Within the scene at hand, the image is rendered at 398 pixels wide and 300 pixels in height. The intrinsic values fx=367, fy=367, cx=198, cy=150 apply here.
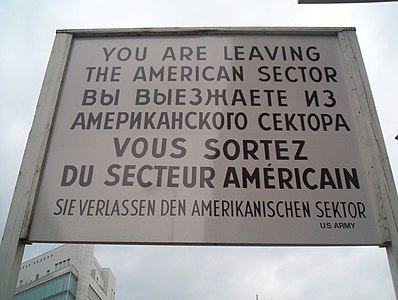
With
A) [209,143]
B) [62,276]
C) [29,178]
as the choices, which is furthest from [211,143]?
[62,276]

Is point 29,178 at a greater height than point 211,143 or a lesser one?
lesser

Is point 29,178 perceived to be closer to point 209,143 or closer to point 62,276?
point 209,143

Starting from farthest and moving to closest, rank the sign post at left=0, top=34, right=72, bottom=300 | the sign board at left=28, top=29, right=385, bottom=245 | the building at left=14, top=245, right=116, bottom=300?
the building at left=14, top=245, right=116, bottom=300
the sign board at left=28, top=29, right=385, bottom=245
the sign post at left=0, top=34, right=72, bottom=300

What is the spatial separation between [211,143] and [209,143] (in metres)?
0.02

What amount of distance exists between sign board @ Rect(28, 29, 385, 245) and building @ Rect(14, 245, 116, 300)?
51090 millimetres

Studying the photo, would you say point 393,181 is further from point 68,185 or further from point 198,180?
point 68,185

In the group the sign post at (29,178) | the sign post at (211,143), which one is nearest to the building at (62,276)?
the sign post at (29,178)

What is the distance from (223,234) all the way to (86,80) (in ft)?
6.07

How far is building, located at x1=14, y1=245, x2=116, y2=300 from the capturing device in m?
52.6

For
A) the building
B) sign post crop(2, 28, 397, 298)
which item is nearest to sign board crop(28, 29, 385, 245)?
sign post crop(2, 28, 397, 298)

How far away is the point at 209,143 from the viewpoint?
9.57 feet

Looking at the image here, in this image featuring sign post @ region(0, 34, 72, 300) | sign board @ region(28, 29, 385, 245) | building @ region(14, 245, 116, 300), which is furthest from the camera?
building @ region(14, 245, 116, 300)

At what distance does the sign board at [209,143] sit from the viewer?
8.39 ft

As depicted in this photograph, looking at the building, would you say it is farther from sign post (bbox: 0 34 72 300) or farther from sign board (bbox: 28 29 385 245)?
sign board (bbox: 28 29 385 245)
